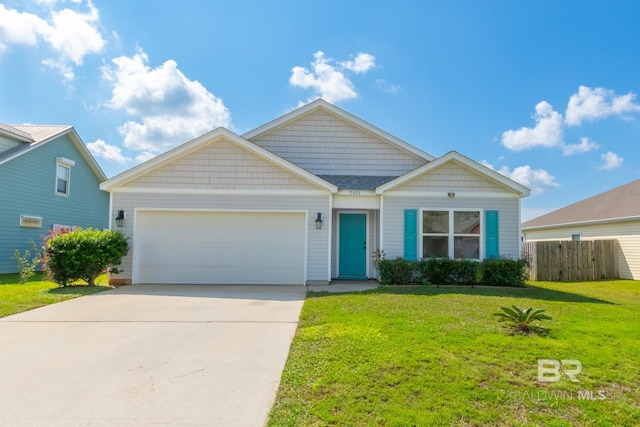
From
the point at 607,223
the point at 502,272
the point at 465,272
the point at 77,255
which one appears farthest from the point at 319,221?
the point at 607,223

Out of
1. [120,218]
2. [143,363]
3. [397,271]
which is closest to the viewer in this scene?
[143,363]

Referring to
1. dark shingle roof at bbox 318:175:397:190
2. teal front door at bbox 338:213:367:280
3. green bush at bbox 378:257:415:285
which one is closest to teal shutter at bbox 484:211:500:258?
green bush at bbox 378:257:415:285

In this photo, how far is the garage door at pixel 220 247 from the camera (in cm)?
1055

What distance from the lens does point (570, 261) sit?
44.2 ft

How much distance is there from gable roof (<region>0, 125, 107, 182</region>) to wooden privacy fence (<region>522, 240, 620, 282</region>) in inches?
748

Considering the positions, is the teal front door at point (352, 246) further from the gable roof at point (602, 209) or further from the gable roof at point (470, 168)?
the gable roof at point (602, 209)

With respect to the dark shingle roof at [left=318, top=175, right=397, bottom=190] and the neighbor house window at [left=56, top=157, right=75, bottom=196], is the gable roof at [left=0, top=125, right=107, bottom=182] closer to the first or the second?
the neighbor house window at [left=56, top=157, right=75, bottom=196]

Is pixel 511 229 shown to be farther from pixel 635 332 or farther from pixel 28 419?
pixel 28 419

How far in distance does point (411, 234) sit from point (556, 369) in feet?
22.9

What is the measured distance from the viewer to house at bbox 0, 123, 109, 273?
13562 millimetres

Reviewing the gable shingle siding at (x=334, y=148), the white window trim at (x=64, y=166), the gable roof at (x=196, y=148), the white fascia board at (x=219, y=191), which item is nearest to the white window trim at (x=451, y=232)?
the gable shingle siding at (x=334, y=148)

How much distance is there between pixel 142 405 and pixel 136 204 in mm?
8478

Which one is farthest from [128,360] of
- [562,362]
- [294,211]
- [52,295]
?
[294,211]

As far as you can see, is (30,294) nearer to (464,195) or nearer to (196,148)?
(196,148)
